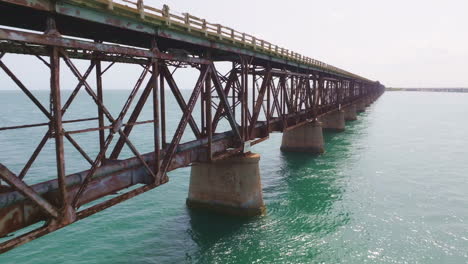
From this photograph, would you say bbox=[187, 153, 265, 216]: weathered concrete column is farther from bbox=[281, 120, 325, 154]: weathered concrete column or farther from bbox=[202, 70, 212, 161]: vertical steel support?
bbox=[281, 120, 325, 154]: weathered concrete column

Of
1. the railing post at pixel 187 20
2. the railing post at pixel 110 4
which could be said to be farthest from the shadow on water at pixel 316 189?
the railing post at pixel 110 4

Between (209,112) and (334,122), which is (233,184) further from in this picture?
(334,122)

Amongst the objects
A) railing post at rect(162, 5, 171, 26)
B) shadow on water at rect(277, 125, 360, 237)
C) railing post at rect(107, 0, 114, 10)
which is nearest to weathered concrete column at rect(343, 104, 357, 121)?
shadow on water at rect(277, 125, 360, 237)

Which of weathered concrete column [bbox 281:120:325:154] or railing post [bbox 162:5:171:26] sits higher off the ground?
railing post [bbox 162:5:171:26]

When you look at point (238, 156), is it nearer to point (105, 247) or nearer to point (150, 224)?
point (150, 224)

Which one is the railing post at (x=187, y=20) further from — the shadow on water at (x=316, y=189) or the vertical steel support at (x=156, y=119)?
the shadow on water at (x=316, y=189)

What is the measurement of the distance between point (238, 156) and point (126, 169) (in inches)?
416

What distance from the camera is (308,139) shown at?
141ft

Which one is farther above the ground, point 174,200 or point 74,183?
point 74,183

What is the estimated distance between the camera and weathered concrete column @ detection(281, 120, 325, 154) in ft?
140

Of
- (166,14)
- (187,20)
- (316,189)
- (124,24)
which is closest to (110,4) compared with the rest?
(124,24)

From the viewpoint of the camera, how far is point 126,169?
12094mm

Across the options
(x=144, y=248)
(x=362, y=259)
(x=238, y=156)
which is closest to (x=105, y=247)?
(x=144, y=248)

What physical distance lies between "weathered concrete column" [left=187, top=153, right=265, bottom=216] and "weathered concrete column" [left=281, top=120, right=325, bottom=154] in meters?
21.9
